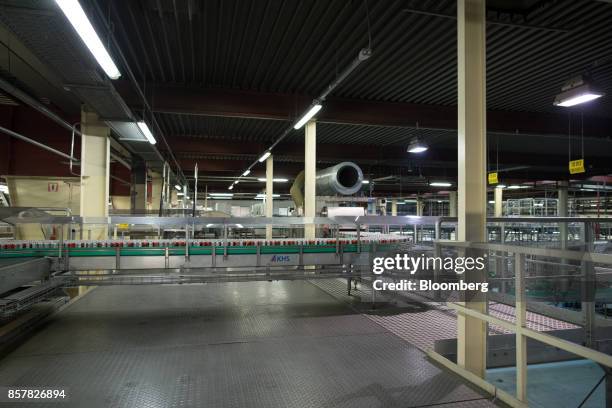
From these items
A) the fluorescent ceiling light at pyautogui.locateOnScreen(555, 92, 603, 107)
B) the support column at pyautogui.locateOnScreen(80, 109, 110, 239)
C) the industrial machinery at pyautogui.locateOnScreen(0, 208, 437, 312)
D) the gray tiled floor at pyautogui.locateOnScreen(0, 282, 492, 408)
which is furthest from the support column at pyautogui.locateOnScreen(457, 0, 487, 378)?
the support column at pyautogui.locateOnScreen(80, 109, 110, 239)

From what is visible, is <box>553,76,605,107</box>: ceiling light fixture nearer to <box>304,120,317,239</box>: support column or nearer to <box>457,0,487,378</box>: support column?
<box>457,0,487,378</box>: support column

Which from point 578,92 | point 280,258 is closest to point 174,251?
point 280,258

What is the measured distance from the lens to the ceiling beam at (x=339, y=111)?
682 centimetres

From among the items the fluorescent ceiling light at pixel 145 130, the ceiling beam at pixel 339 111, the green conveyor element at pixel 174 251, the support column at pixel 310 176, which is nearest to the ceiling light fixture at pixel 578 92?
the ceiling beam at pixel 339 111

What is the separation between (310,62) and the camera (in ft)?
19.5

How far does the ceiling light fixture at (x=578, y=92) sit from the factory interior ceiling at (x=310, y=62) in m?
0.48

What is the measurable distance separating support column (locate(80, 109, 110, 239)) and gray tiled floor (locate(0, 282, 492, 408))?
2.62 m

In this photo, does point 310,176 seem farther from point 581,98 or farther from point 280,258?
point 581,98

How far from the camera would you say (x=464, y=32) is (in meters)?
3.25

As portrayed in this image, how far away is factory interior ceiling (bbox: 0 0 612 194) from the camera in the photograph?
4.35m

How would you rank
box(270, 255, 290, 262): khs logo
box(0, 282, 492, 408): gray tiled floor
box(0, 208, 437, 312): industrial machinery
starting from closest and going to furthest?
box(0, 282, 492, 408): gray tiled floor
box(0, 208, 437, 312): industrial machinery
box(270, 255, 290, 262): khs logo

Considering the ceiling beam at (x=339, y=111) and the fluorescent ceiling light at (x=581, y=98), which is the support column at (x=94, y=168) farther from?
the fluorescent ceiling light at (x=581, y=98)

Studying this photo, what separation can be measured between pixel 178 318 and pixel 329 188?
4.28m

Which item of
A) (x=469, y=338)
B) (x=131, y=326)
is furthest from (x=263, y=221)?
(x=469, y=338)
